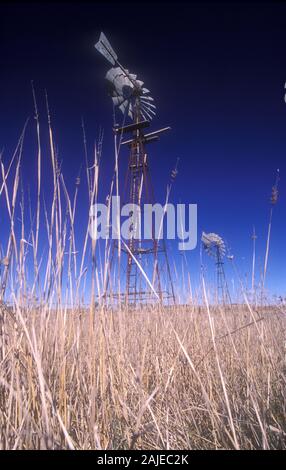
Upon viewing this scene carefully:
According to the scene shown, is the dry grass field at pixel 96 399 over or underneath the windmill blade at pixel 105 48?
underneath

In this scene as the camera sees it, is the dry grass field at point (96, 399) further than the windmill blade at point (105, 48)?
No

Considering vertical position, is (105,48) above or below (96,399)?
above

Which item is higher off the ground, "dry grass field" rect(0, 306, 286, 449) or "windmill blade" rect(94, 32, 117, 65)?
"windmill blade" rect(94, 32, 117, 65)

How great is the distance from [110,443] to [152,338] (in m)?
1.08

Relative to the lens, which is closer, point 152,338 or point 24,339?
point 24,339

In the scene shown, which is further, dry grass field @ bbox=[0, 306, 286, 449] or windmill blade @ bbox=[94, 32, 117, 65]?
windmill blade @ bbox=[94, 32, 117, 65]

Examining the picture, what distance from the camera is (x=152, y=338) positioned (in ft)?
7.36

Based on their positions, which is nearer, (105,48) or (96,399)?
(96,399)
